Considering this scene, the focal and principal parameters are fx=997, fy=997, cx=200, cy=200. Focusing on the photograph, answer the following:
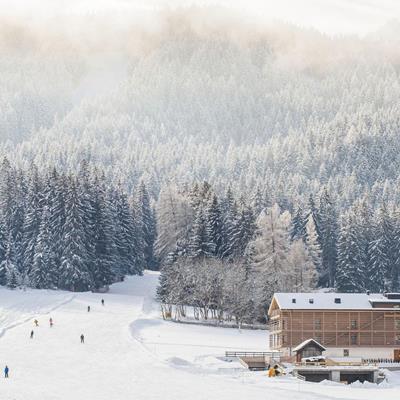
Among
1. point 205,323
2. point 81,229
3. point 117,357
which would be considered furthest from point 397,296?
point 81,229

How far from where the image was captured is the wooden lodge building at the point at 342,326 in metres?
102

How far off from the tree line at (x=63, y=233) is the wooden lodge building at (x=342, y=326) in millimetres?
35722

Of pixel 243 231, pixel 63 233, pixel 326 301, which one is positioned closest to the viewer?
pixel 326 301

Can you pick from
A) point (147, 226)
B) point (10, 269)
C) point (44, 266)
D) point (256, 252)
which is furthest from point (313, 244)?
point (10, 269)

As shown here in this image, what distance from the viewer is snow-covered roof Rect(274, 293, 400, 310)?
103500 millimetres

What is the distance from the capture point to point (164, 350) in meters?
93.2

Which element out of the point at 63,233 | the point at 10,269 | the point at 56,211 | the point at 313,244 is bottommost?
the point at 10,269

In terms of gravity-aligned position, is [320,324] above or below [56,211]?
below

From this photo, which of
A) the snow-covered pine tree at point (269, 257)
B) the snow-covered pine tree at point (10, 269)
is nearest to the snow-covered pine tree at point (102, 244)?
the snow-covered pine tree at point (10, 269)

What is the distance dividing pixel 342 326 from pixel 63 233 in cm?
4411

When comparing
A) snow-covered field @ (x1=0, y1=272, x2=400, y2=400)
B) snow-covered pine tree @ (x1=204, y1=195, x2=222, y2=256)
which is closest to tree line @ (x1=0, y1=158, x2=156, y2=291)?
snow-covered field @ (x1=0, y1=272, x2=400, y2=400)

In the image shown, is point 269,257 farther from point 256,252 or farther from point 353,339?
point 353,339

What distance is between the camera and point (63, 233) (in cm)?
13138

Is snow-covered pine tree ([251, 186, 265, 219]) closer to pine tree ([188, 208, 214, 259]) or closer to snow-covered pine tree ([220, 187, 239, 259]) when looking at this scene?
snow-covered pine tree ([220, 187, 239, 259])
